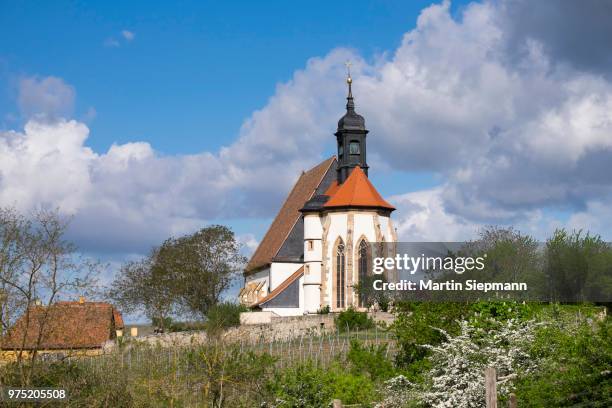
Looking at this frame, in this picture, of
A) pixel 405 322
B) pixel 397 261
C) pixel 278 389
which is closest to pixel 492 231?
pixel 397 261

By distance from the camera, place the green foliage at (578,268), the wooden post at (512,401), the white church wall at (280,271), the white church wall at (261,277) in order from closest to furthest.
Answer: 1. the wooden post at (512,401)
2. the green foliage at (578,268)
3. the white church wall at (280,271)
4. the white church wall at (261,277)

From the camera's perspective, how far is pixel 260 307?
189 feet

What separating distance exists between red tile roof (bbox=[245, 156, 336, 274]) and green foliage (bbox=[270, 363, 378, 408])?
38940 mm

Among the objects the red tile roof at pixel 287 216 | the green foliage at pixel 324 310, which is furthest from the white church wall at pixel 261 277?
the green foliage at pixel 324 310

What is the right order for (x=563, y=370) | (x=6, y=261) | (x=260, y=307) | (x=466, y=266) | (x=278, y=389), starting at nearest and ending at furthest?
(x=563, y=370), (x=278, y=389), (x=6, y=261), (x=466, y=266), (x=260, y=307)

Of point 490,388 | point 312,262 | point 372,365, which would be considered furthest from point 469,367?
point 312,262

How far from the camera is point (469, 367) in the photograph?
18.2m

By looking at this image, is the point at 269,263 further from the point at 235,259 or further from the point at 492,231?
the point at 492,231

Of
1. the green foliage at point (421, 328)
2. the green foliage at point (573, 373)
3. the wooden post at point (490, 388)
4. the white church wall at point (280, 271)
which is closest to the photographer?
the wooden post at point (490, 388)

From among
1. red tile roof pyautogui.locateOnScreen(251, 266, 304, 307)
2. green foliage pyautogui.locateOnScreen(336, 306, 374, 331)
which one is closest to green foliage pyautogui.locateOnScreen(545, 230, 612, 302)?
green foliage pyautogui.locateOnScreen(336, 306, 374, 331)

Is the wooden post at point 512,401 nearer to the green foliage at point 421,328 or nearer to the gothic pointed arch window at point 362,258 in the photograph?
the green foliage at point 421,328

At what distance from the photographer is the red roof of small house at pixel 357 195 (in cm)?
5365

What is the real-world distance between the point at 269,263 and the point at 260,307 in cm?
370

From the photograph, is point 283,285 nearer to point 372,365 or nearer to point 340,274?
point 340,274
